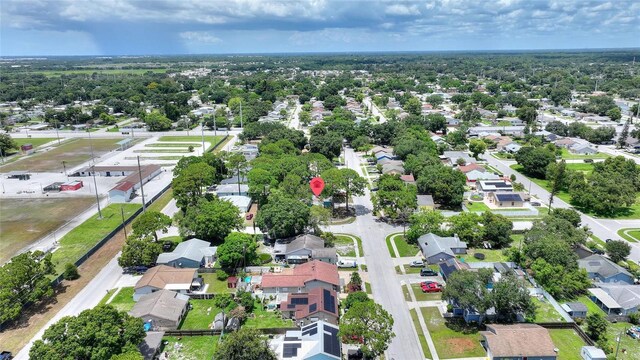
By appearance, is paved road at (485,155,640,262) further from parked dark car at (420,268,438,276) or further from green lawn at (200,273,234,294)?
green lawn at (200,273,234,294)

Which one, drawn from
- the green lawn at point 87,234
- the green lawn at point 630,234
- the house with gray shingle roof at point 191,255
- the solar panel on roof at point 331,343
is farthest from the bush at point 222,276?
the green lawn at point 630,234

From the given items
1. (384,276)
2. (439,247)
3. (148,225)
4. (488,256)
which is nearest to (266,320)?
(384,276)

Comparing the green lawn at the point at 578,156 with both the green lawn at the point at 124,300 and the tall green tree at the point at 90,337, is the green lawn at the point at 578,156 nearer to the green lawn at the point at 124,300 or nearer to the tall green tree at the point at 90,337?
the green lawn at the point at 124,300

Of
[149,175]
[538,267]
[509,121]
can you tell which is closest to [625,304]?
[538,267]

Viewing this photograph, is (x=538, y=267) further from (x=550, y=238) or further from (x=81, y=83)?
(x=81, y=83)

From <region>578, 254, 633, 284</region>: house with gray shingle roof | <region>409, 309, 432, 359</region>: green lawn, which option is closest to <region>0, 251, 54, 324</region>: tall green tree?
<region>409, 309, 432, 359</region>: green lawn
